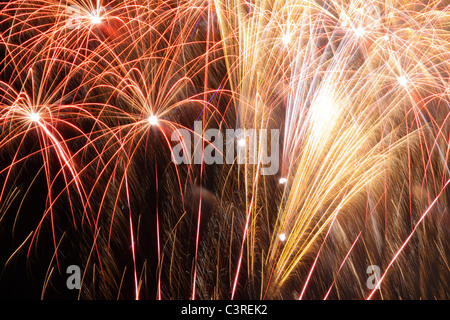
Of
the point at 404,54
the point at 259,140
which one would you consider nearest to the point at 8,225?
the point at 259,140

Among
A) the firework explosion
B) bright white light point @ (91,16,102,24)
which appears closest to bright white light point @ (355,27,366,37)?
the firework explosion

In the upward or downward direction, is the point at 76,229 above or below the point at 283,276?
above

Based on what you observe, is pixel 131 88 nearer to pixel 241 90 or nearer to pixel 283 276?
pixel 241 90

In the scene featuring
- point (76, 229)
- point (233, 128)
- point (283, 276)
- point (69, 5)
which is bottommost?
point (283, 276)

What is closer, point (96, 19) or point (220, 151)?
point (220, 151)

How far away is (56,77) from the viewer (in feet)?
12.5

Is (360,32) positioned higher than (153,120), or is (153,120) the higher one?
(360,32)

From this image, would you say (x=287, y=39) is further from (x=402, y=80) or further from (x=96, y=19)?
(x=96, y=19)

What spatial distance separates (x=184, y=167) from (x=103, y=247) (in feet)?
3.13

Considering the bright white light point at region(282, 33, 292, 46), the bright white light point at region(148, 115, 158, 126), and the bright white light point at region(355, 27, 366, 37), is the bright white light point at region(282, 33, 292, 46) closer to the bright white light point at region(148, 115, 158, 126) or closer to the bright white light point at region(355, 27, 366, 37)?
the bright white light point at region(355, 27, 366, 37)

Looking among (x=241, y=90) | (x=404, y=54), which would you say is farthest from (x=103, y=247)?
(x=404, y=54)

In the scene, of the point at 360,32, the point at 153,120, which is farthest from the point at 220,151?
the point at 360,32

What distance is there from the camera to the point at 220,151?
3674 millimetres
